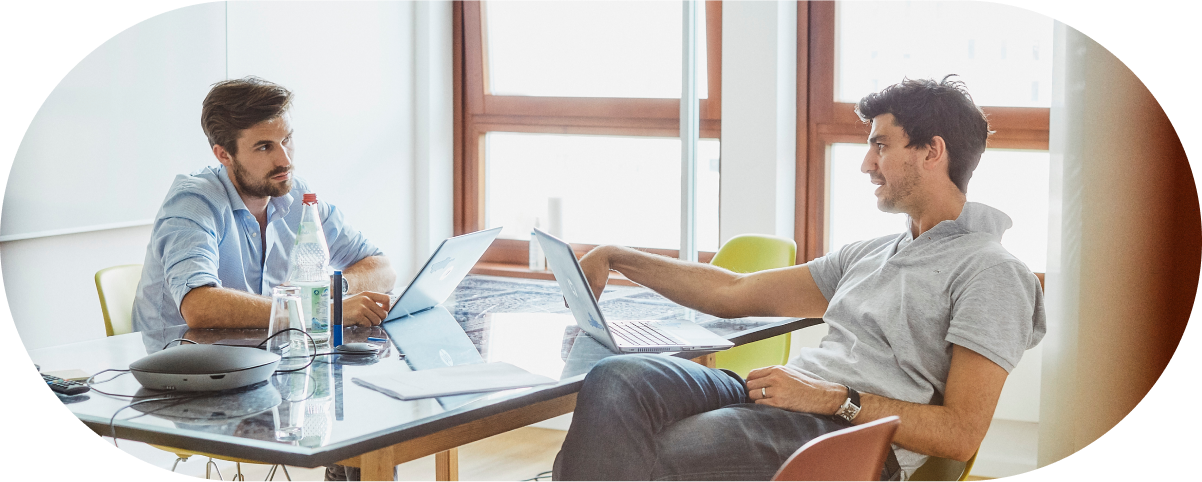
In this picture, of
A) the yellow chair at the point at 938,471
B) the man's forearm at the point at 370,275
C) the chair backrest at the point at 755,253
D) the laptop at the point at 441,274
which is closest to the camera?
the yellow chair at the point at 938,471

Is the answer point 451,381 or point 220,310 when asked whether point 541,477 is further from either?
point 451,381

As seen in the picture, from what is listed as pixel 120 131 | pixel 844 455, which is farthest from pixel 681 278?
pixel 120 131

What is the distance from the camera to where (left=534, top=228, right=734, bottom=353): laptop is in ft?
5.82

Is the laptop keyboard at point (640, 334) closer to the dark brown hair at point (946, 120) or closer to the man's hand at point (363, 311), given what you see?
the man's hand at point (363, 311)

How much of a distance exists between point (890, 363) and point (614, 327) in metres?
0.58

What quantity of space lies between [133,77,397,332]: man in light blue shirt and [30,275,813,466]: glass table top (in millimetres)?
78

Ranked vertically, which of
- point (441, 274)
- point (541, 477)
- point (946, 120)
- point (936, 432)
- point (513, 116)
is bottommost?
point (541, 477)

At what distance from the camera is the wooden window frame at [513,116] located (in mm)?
3719

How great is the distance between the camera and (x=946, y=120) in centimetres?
186

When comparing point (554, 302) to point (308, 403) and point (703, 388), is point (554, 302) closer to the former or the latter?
point (703, 388)

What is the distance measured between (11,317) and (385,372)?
1511mm

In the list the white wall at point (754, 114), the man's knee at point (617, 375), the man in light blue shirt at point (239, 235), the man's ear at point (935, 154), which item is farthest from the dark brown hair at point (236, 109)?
the white wall at point (754, 114)

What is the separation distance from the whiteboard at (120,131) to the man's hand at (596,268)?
5.01 ft

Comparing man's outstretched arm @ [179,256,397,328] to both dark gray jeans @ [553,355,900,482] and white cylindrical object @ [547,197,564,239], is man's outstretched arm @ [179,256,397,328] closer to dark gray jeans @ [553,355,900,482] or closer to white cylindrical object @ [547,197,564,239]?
dark gray jeans @ [553,355,900,482]
